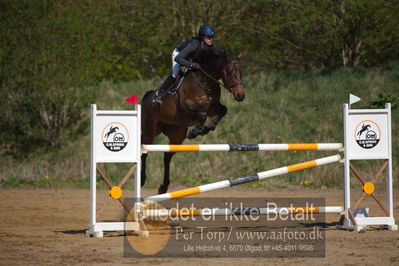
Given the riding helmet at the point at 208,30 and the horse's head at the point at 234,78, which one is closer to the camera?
the horse's head at the point at 234,78

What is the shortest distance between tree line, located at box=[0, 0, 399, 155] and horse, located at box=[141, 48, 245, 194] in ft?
25.1

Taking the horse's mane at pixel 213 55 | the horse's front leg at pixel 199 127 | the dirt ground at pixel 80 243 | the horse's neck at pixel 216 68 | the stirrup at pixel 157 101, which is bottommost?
the dirt ground at pixel 80 243

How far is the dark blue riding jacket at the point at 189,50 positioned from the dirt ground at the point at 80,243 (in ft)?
7.67

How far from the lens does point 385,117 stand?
725 cm

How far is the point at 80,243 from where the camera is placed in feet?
20.9

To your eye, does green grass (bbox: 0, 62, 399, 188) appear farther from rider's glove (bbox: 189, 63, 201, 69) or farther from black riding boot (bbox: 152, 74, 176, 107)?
rider's glove (bbox: 189, 63, 201, 69)

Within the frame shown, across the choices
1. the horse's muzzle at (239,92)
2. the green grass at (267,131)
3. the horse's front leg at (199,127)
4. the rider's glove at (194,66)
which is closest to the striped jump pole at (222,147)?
the horse's muzzle at (239,92)

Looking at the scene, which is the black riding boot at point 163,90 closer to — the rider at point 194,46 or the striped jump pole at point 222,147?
the rider at point 194,46

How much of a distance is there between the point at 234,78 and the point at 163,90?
1.30 meters

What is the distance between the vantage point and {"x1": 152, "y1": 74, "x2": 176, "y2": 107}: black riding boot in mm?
8539

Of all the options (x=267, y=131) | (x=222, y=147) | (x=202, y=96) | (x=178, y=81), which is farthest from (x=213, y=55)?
(x=267, y=131)

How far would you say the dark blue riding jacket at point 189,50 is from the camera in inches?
313

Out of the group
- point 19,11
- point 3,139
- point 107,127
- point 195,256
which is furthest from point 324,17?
point 195,256

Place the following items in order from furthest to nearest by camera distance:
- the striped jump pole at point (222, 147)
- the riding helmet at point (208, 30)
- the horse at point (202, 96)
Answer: the riding helmet at point (208, 30), the horse at point (202, 96), the striped jump pole at point (222, 147)
